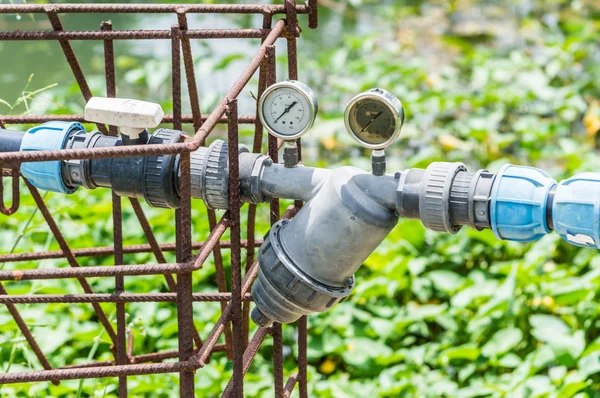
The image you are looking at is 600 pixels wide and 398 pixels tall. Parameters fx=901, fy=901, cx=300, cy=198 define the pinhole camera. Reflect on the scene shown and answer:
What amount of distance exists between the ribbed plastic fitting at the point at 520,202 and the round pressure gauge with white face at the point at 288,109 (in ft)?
1.23

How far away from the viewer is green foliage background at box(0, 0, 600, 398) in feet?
9.03

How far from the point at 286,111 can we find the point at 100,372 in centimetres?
58

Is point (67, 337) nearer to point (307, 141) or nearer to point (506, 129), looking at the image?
point (307, 141)

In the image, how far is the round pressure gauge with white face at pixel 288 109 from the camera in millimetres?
1670

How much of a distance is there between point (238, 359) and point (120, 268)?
0.32 m

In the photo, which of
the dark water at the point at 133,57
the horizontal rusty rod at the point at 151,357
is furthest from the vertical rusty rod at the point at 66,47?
the dark water at the point at 133,57

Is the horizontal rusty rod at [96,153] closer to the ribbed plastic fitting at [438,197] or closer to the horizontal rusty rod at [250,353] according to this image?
the ribbed plastic fitting at [438,197]

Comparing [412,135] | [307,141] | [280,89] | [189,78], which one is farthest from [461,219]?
[307,141]

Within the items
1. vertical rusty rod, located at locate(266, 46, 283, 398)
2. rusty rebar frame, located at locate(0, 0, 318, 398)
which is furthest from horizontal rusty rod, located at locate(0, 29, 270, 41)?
vertical rusty rod, located at locate(266, 46, 283, 398)

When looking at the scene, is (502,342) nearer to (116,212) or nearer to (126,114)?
(116,212)

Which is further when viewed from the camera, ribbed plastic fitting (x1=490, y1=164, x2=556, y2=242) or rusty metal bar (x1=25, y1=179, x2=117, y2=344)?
rusty metal bar (x1=25, y1=179, x2=117, y2=344)

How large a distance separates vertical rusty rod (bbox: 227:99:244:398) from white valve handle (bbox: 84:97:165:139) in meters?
0.13

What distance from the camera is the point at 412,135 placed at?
181 inches

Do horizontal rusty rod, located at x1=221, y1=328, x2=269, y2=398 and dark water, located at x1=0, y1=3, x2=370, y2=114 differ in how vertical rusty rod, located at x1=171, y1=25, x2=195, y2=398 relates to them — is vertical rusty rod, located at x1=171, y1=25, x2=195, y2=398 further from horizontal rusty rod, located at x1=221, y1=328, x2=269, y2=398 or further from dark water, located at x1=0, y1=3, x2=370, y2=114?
dark water, located at x1=0, y1=3, x2=370, y2=114
